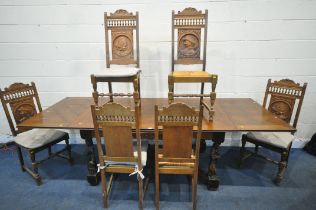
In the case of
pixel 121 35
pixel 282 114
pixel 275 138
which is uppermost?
pixel 121 35

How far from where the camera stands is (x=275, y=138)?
2.21 m

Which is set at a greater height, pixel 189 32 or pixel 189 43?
pixel 189 32

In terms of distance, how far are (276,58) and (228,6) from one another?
0.92 m

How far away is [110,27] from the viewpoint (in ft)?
7.88

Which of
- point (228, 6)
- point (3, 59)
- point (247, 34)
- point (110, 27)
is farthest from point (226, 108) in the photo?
point (3, 59)

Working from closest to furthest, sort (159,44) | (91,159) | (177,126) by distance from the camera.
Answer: (177,126) → (91,159) → (159,44)

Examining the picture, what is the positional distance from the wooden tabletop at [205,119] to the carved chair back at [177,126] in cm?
23

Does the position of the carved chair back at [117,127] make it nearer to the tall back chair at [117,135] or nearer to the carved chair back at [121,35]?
the tall back chair at [117,135]

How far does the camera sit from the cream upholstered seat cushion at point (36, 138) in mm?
2184

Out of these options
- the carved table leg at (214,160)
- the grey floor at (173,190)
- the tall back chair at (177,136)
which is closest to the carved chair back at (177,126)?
the tall back chair at (177,136)

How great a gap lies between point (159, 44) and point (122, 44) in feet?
1.71

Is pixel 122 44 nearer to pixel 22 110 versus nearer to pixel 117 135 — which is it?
pixel 117 135

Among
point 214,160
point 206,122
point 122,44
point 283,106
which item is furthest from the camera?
point 122,44

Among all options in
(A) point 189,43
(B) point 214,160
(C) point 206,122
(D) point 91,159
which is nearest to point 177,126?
(C) point 206,122
